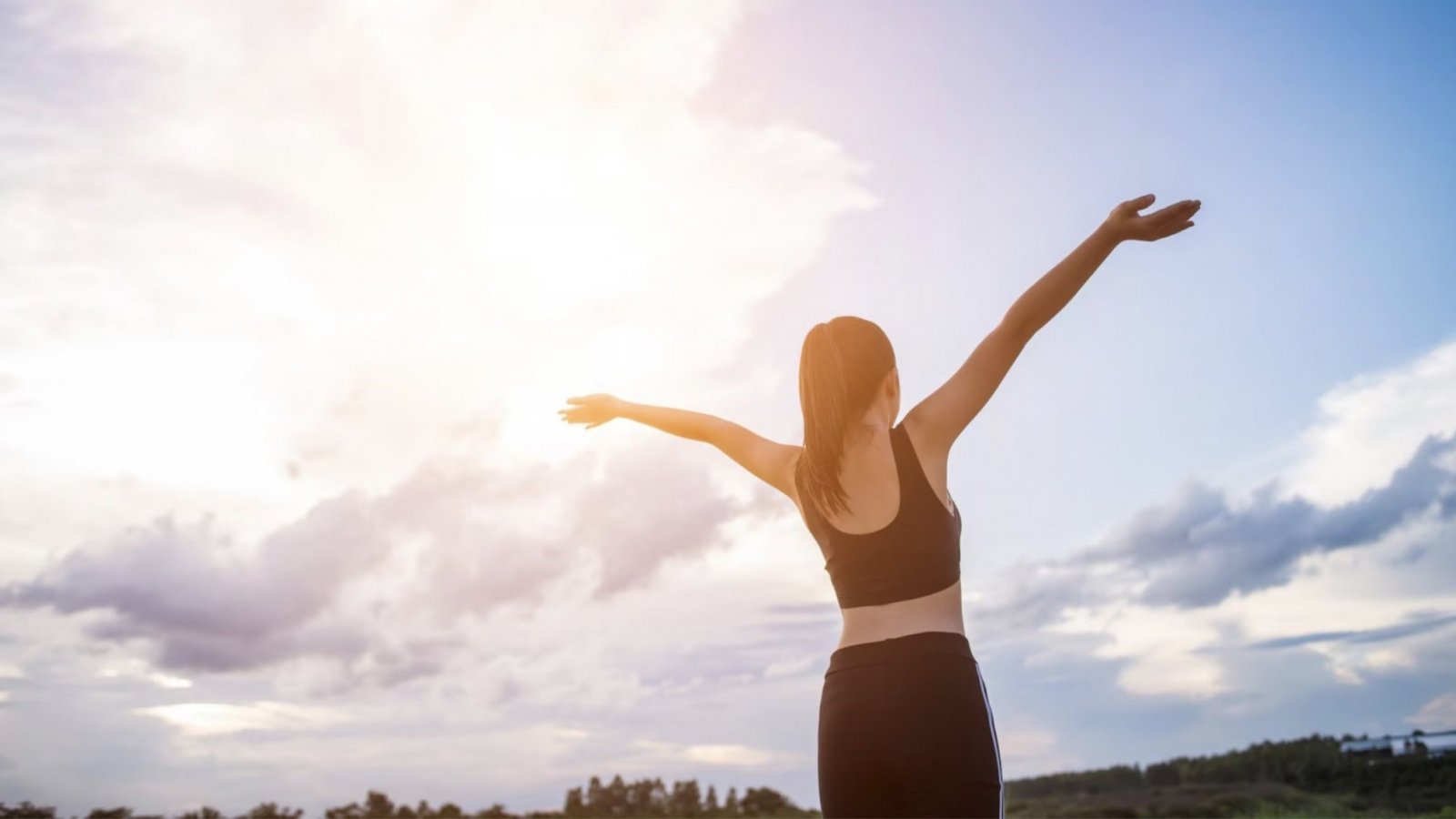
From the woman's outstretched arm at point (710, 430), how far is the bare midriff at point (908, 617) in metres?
0.77

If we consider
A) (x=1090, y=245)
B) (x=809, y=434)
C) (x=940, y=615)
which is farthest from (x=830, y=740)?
(x=1090, y=245)

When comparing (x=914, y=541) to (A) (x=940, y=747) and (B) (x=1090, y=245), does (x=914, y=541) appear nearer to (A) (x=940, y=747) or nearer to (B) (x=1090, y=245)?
(A) (x=940, y=747)

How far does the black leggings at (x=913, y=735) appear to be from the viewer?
3535 mm

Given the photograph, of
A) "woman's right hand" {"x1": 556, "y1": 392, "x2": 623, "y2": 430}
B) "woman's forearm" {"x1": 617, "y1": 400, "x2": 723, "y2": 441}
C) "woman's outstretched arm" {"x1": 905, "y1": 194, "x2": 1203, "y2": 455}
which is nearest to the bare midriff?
"woman's outstretched arm" {"x1": 905, "y1": 194, "x2": 1203, "y2": 455}

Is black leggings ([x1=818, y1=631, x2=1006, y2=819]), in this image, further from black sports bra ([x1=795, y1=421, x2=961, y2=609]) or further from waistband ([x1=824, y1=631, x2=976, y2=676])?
black sports bra ([x1=795, y1=421, x2=961, y2=609])

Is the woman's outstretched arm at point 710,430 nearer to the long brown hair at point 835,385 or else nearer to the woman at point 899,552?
the woman at point 899,552

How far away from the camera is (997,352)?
395cm

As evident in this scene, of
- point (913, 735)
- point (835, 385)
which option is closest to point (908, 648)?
point (913, 735)

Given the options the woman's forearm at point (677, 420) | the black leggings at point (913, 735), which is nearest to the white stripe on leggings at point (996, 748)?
the black leggings at point (913, 735)

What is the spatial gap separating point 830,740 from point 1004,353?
5.50ft

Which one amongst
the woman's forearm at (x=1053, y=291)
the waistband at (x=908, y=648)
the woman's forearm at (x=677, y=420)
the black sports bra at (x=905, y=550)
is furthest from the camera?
the woman's forearm at (x=677, y=420)

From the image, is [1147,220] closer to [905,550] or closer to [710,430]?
[905,550]

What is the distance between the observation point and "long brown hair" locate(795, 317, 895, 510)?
3965 mm

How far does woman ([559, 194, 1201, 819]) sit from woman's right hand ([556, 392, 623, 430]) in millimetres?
1904
